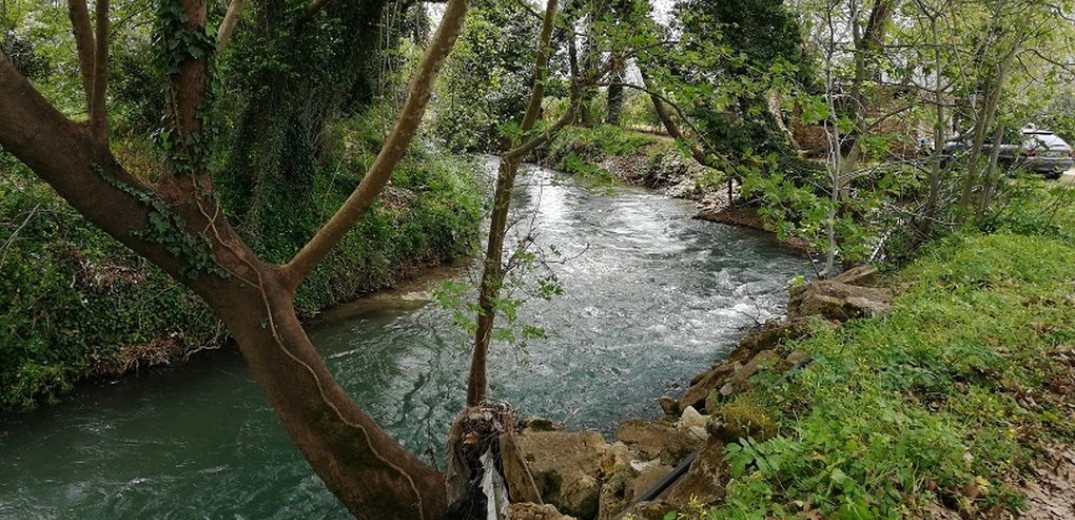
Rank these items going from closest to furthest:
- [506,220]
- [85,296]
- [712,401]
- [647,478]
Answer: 1. [647,478]
2. [506,220]
3. [712,401]
4. [85,296]

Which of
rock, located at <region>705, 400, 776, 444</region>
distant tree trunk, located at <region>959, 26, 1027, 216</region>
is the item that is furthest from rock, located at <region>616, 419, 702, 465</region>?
distant tree trunk, located at <region>959, 26, 1027, 216</region>

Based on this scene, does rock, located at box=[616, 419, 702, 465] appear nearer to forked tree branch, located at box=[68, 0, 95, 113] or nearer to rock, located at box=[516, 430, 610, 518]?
rock, located at box=[516, 430, 610, 518]

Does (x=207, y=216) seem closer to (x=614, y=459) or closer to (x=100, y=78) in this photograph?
(x=100, y=78)

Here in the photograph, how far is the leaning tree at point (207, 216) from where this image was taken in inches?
140

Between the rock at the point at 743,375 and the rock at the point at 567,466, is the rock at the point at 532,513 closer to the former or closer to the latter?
the rock at the point at 567,466

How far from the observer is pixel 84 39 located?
360cm

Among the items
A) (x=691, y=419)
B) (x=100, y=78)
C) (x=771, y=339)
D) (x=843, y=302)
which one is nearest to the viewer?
(x=100, y=78)

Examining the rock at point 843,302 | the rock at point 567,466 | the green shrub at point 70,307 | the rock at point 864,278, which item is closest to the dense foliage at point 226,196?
the green shrub at point 70,307

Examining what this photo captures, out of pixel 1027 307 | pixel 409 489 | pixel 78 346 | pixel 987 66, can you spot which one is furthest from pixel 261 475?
pixel 987 66

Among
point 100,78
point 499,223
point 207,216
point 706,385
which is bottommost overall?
point 706,385

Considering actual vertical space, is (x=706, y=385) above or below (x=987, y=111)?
below

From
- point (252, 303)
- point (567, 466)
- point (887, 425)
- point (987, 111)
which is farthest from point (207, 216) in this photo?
point (987, 111)

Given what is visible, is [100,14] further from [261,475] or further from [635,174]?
[635,174]

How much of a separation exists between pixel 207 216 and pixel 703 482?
361 cm
